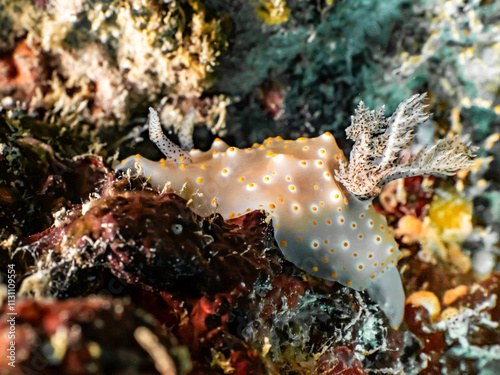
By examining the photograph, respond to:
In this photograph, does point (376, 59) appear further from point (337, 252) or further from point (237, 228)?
point (237, 228)

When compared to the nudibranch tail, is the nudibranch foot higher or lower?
lower

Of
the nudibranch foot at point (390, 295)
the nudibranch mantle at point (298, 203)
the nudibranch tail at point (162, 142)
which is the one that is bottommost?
the nudibranch foot at point (390, 295)

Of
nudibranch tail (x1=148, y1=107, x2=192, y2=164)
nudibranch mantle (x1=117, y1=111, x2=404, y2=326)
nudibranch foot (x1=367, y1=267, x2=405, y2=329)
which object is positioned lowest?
nudibranch foot (x1=367, y1=267, x2=405, y2=329)

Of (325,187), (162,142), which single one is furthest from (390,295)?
(162,142)

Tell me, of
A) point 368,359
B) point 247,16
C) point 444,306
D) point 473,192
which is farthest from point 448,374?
point 247,16

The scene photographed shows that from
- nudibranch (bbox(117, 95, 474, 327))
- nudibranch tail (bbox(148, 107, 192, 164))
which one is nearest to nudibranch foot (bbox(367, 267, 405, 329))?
nudibranch (bbox(117, 95, 474, 327))

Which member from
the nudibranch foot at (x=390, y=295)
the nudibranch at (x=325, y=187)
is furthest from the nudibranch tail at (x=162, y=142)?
the nudibranch foot at (x=390, y=295)

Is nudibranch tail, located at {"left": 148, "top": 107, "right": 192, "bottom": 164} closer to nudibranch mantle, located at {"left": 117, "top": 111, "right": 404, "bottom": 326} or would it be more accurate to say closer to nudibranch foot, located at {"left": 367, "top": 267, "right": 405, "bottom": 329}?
nudibranch mantle, located at {"left": 117, "top": 111, "right": 404, "bottom": 326}

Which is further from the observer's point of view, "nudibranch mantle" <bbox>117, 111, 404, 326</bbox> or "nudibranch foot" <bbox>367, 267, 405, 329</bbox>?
"nudibranch foot" <bbox>367, 267, 405, 329</bbox>

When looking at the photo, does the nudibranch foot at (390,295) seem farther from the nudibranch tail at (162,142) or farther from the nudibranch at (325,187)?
the nudibranch tail at (162,142)
